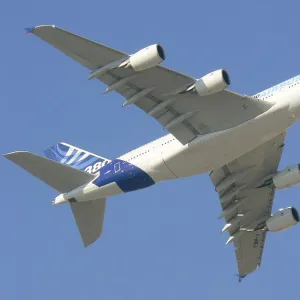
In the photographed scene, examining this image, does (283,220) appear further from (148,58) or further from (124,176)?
(148,58)

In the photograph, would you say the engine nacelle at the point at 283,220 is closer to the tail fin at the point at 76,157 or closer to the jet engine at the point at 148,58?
the tail fin at the point at 76,157

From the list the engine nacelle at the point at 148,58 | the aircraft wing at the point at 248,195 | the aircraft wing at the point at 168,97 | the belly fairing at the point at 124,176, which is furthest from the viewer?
the aircraft wing at the point at 248,195

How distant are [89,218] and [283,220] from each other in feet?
48.1

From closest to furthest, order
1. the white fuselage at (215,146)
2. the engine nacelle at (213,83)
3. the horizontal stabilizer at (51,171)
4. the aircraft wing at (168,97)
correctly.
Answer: the aircraft wing at (168,97)
the engine nacelle at (213,83)
the white fuselage at (215,146)
the horizontal stabilizer at (51,171)

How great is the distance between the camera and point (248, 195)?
64250mm

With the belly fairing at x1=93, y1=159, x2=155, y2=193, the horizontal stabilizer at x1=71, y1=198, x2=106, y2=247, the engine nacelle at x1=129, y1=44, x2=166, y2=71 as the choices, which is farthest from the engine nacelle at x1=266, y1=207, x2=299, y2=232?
the engine nacelle at x1=129, y1=44, x2=166, y2=71

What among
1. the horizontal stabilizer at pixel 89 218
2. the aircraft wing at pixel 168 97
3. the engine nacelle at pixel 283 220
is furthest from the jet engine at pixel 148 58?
the engine nacelle at pixel 283 220

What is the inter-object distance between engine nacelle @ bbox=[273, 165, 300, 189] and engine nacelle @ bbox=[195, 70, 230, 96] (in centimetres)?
1195

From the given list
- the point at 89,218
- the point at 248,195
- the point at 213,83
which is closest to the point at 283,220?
the point at 248,195

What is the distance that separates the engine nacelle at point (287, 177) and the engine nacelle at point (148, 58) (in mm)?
16046

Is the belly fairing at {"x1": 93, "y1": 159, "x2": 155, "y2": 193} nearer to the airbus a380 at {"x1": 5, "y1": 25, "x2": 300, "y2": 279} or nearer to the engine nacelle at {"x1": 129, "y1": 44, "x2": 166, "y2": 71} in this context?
the airbus a380 at {"x1": 5, "y1": 25, "x2": 300, "y2": 279}

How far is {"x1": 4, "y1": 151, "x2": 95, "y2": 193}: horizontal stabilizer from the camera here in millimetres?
56256

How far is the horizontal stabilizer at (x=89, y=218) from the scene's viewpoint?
6128 cm

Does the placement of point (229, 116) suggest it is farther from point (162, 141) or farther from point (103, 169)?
point (103, 169)
